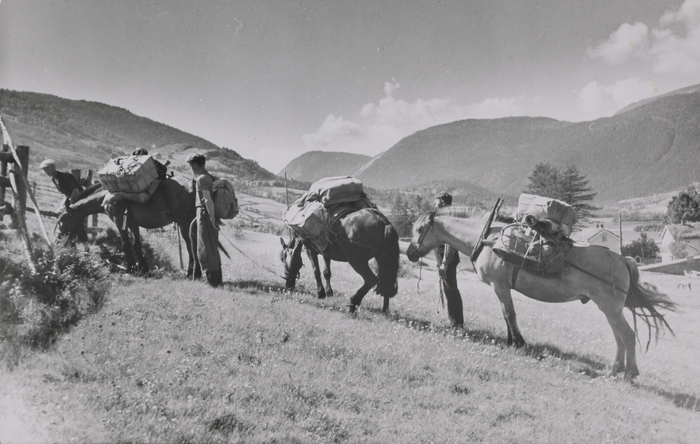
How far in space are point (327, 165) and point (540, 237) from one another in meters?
6.00

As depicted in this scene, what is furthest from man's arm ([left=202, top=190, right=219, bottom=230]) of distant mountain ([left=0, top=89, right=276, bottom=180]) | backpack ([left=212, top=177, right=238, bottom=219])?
distant mountain ([left=0, top=89, right=276, bottom=180])

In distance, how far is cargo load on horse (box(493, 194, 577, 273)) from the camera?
5520 millimetres

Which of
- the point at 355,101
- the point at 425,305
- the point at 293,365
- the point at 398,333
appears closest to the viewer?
the point at 293,365

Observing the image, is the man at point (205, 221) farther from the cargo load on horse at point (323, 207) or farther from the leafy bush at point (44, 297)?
the leafy bush at point (44, 297)

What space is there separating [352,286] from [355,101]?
4.28 m

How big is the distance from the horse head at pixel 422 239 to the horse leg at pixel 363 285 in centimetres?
76

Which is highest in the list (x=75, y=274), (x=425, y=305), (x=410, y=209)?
(x=410, y=209)

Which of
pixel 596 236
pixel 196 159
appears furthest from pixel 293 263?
pixel 596 236

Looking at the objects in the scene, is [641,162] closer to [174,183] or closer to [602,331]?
[602,331]

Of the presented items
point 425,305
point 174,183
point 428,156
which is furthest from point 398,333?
point 428,156

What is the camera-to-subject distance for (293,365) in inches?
166

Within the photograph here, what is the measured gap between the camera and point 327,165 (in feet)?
33.9

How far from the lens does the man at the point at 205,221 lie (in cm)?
689

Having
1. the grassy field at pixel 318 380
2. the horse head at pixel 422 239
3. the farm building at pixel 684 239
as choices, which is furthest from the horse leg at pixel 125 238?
the farm building at pixel 684 239
